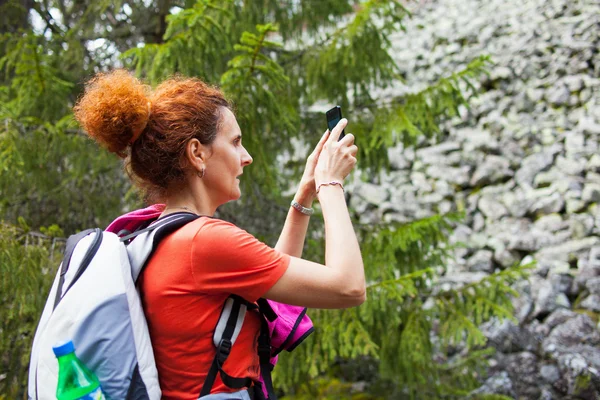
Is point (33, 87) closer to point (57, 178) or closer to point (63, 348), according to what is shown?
point (57, 178)

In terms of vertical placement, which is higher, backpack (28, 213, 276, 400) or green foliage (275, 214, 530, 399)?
backpack (28, 213, 276, 400)

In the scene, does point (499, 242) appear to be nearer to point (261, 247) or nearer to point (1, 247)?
point (1, 247)

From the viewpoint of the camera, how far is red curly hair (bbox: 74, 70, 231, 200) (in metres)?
1.44

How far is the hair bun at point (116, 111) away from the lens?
1.43 meters

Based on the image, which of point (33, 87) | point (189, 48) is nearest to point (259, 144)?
point (189, 48)

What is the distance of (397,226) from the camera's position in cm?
459

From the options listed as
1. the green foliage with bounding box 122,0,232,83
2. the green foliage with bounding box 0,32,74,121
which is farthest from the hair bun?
the green foliage with bounding box 0,32,74,121

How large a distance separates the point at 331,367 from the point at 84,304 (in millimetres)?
4783

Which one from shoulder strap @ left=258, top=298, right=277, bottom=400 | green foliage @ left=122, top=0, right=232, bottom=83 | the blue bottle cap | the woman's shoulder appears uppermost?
green foliage @ left=122, top=0, right=232, bottom=83

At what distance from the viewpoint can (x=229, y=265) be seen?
1.29m

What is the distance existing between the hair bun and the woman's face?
19 cm

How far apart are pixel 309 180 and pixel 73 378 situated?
80 cm

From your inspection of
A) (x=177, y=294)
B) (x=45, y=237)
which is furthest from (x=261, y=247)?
(x=45, y=237)

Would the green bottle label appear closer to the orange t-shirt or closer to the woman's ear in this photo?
the orange t-shirt
